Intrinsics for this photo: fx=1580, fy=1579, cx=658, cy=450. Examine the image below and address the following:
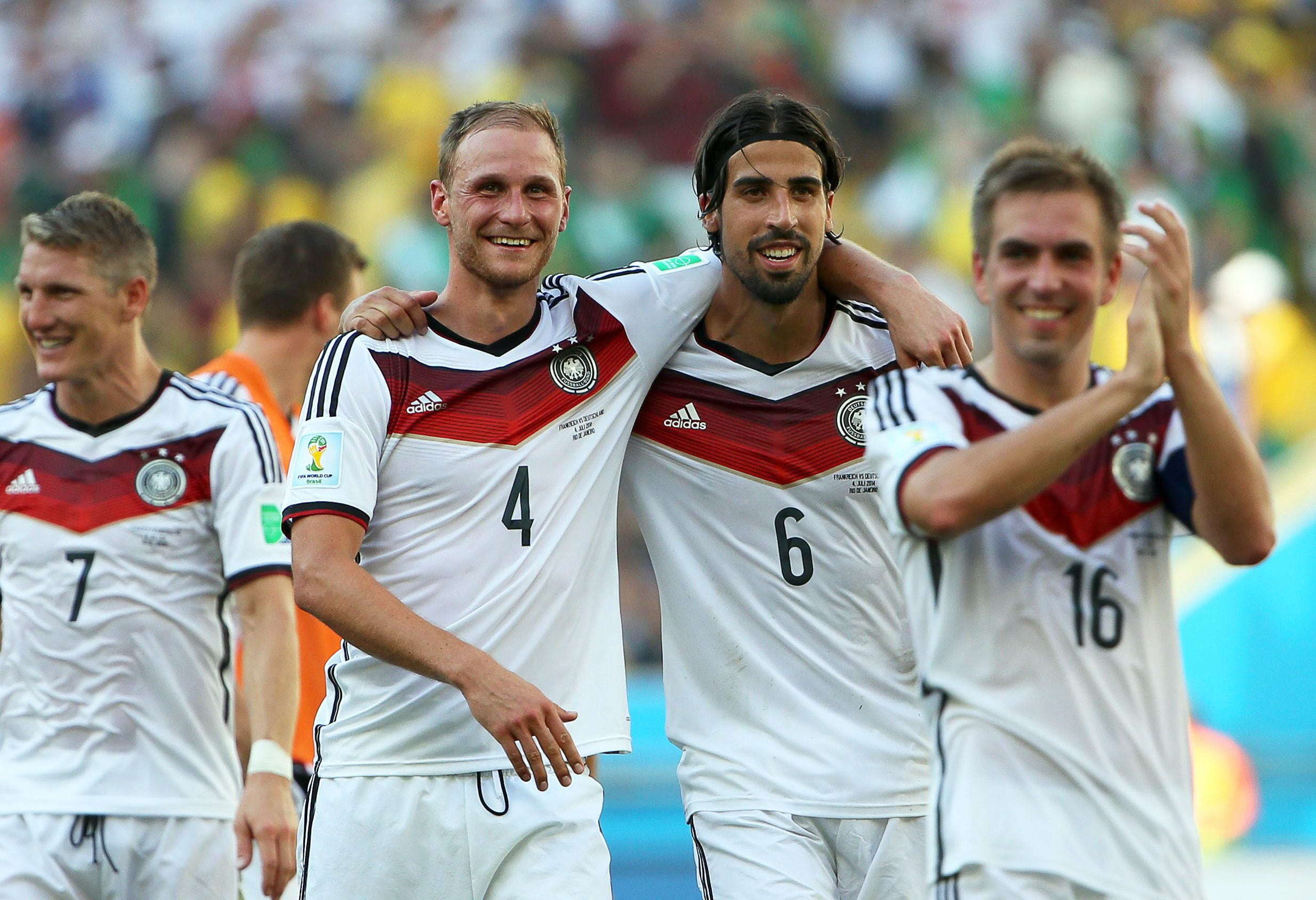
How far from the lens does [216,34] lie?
13.4 m

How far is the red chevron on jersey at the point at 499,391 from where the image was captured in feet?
13.7

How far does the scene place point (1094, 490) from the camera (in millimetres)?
3162

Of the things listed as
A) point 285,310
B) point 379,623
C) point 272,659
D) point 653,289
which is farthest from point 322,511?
point 285,310

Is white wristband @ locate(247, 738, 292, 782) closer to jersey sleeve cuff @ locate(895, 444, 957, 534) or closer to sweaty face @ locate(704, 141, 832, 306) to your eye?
sweaty face @ locate(704, 141, 832, 306)

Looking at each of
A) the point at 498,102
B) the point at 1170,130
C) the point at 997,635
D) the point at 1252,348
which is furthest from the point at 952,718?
the point at 1170,130

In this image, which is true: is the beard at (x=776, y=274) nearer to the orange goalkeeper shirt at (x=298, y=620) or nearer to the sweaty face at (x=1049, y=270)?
the sweaty face at (x=1049, y=270)

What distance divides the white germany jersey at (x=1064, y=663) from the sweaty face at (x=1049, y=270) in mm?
167

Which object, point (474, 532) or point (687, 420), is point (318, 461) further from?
point (687, 420)

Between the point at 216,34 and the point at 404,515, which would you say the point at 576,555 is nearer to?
the point at 404,515

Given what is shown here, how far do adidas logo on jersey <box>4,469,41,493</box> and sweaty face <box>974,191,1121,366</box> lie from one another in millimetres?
2954

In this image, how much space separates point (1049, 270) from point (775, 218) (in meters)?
1.37

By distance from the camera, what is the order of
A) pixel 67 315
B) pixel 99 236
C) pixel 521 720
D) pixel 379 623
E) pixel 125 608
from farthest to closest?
pixel 99 236, pixel 67 315, pixel 125 608, pixel 379 623, pixel 521 720

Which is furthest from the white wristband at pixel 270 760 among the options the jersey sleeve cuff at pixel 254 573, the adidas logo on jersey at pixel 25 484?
the adidas logo on jersey at pixel 25 484

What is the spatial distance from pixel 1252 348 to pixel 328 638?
7.98 metres
